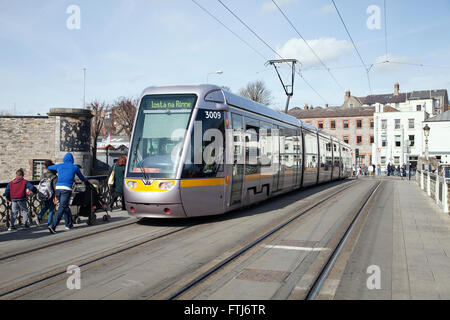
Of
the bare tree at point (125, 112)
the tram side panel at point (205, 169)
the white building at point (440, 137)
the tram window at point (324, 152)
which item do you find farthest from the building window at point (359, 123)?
the tram side panel at point (205, 169)

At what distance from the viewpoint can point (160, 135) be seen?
9195mm

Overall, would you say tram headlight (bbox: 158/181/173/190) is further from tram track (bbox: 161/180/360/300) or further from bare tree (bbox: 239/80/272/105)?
bare tree (bbox: 239/80/272/105)

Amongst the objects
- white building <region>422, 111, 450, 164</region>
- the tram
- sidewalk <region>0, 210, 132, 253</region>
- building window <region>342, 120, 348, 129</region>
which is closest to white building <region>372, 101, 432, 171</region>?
white building <region>422, 111, 450, 164</region>

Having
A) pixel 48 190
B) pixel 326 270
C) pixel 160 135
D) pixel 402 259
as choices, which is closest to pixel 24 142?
pixel 48 190

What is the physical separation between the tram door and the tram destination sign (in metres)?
1.42

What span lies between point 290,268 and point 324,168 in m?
18.6

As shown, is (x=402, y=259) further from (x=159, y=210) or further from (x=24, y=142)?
(x=24, y=142)

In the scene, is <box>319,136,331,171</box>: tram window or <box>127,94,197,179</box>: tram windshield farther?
<box>319,136,331,171</box>: tram window

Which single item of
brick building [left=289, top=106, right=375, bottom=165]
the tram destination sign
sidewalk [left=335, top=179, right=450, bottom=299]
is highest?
brick building [left=289, top=106, right=375, bottom=165]

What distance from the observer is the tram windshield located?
9031 mm
